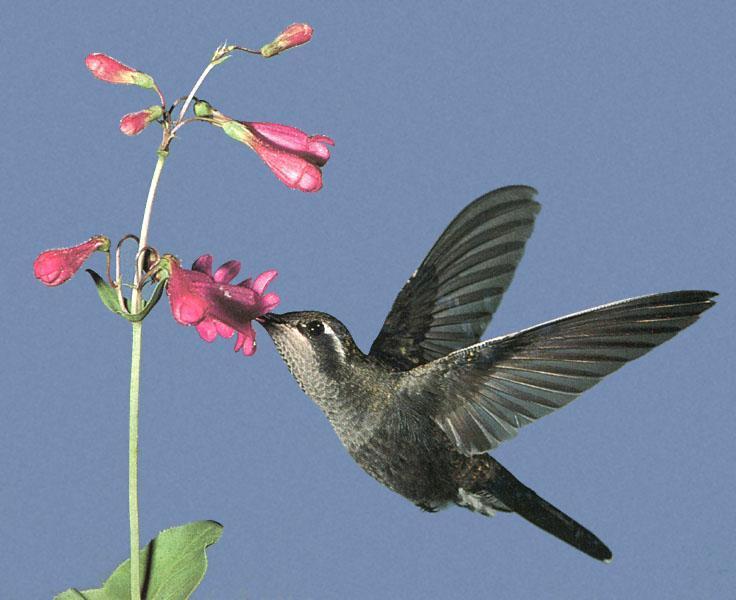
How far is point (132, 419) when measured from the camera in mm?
2230

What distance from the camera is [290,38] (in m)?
2.19

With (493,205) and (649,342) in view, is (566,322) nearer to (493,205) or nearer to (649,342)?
(649,342)

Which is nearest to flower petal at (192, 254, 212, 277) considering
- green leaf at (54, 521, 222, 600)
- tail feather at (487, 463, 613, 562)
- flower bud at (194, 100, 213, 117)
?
flower bud at (194, 100, 213, 117)

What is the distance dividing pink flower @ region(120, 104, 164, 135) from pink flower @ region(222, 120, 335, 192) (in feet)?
0.41

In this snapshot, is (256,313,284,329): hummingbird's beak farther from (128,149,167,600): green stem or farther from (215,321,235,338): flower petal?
(128,149,167,600): green stem

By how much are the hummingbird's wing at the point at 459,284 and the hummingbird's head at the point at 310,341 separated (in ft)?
0.96

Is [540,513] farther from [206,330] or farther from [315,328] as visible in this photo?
[206,330]

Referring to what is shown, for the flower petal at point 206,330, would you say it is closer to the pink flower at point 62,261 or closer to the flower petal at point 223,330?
the flower petal at point 223,330

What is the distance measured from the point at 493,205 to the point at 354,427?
0.58 meters

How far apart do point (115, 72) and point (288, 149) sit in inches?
13.4

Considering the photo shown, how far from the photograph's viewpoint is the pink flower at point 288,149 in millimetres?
2158

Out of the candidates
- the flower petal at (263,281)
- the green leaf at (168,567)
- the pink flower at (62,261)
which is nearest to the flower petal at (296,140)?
the flower petal at (263,281)

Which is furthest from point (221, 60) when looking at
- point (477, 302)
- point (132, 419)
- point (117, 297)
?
point (477, 302)

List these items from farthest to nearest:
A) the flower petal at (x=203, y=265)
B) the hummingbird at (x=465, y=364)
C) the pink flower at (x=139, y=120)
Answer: the flower petal at (x=203, y=265), the hummingbird at (x=465, y=364), the pink flower at (x=139, y=120)
